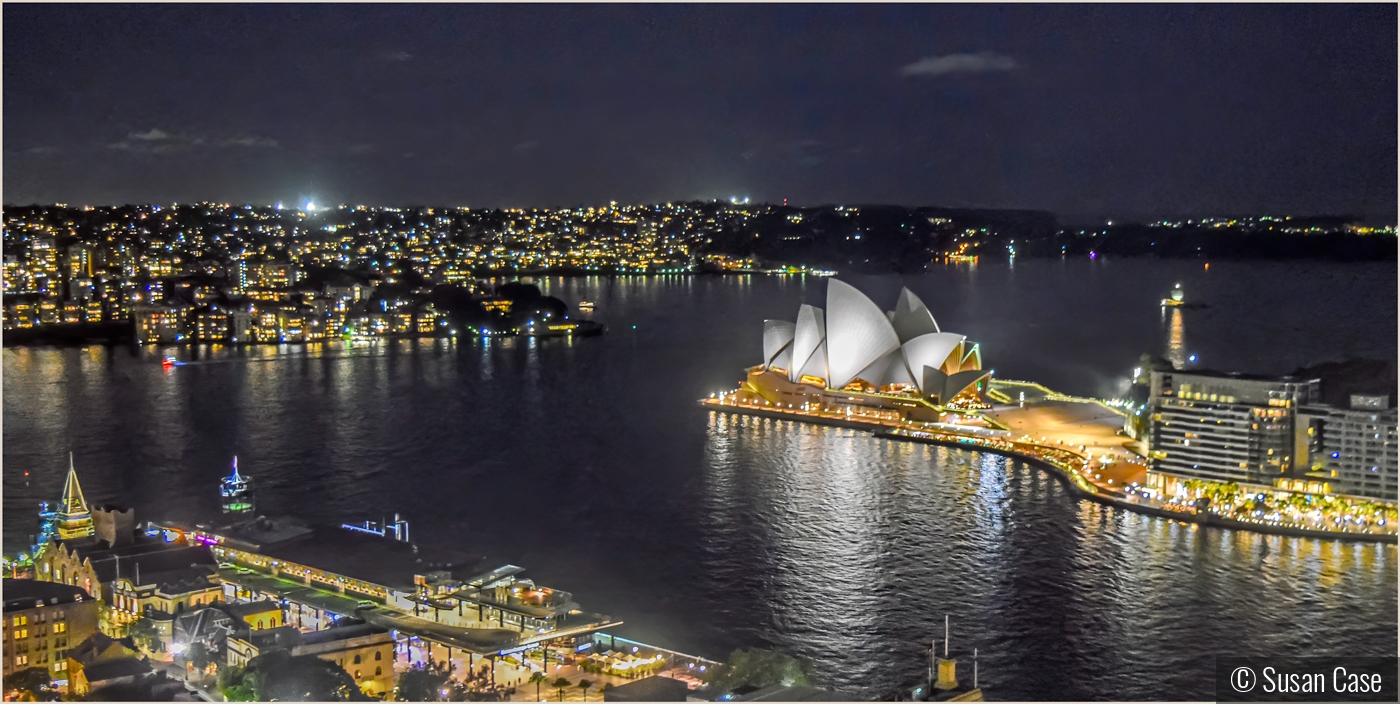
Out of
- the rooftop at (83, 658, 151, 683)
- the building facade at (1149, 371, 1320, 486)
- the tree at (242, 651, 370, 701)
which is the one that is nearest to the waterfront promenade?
the building facade at (1149, 371, 1320, 486)

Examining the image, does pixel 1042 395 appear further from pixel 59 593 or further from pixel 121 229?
pixel 121 229

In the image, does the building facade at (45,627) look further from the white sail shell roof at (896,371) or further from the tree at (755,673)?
the white sail shell roof at (896,371)

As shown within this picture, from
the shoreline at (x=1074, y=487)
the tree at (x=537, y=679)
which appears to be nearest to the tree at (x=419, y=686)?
the tree at (x=537, y=679)

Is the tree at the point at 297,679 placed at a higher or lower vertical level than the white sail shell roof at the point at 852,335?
lower

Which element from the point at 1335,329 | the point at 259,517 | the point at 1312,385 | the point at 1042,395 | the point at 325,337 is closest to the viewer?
the point at 259,517

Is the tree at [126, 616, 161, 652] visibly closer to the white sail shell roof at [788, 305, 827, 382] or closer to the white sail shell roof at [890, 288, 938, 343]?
the white sail shell roof at [788, 305, 827, 382]

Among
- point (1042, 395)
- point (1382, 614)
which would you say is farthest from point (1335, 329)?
point (1382, 614)

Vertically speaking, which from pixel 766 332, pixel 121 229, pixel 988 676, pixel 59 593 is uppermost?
pixel 121 229
